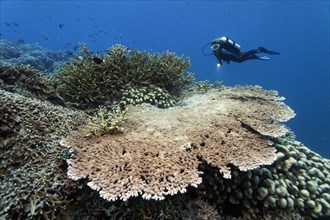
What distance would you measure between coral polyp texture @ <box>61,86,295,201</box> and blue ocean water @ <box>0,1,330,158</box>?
5333 centimetres

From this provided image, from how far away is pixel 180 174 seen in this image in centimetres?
286

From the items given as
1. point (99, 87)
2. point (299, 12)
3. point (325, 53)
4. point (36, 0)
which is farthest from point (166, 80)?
point (36, 0)

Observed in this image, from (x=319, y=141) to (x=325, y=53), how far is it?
7429cm

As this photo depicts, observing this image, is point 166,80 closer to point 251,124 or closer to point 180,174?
point 251,124

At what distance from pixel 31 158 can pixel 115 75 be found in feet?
10.0

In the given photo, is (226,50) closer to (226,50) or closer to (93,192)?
(226,50)

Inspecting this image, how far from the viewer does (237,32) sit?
406 feet

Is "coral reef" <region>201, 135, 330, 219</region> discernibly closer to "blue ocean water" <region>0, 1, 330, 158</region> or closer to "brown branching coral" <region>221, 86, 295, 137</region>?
"brown branching coral" <region>221, 86, 295, 137</region>

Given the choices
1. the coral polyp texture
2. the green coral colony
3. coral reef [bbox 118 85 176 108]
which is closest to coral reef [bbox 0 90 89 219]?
the green coral colony

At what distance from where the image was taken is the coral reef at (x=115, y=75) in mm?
5711

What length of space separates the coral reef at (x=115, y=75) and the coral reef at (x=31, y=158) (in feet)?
4.87

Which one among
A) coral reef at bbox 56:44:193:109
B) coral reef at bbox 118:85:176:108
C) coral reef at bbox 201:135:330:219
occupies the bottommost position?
coral reef at bbox 201:135:330:219

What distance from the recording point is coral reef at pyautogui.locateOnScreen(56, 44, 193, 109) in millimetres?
5711

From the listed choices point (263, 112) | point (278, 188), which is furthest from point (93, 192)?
point (263, 112)
